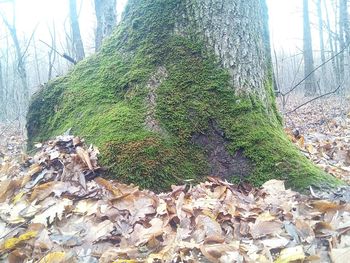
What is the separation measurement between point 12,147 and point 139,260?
7.04 meters

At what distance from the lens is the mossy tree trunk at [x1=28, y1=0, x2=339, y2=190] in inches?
106

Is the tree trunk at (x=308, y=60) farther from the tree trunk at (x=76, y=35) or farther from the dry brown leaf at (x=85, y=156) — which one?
the dry brown leaf at (x=85, y=156)

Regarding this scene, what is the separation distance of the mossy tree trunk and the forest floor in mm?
182

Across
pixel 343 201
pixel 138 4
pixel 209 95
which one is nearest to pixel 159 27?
pixel 138 4

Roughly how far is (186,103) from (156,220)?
1178mm

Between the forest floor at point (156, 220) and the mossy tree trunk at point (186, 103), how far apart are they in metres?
0.18

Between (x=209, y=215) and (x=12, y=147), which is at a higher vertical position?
(x=12, y=147)

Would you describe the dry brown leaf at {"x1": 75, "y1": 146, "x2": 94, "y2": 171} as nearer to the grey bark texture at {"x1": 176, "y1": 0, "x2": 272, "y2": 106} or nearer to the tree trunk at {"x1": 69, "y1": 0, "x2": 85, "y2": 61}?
the grey bark texture at {"x1": 176, "y1": 0, "x2": 272, "y2": 106}

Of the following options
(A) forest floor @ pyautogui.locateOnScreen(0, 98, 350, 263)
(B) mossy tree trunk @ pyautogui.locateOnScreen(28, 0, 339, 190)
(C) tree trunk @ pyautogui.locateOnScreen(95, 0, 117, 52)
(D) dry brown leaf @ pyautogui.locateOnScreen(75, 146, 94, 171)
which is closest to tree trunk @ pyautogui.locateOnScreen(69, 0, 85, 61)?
(C) tree trunk @ pyautogui.locateOnScreen(95, 0, 117, 52)

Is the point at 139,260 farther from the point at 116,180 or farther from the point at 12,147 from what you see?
the point at 12,147

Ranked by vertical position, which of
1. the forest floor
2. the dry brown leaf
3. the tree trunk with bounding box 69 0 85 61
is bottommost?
the forest floor

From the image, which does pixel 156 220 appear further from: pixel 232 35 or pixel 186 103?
pixel 232 35

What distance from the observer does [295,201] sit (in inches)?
89.4

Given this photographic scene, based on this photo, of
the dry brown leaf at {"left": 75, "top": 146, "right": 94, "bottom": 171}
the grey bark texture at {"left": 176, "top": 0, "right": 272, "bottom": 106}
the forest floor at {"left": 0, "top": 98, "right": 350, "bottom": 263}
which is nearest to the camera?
the forest floor at {"left": 0, "top": 98, "right": 350, "bottom": 263}
